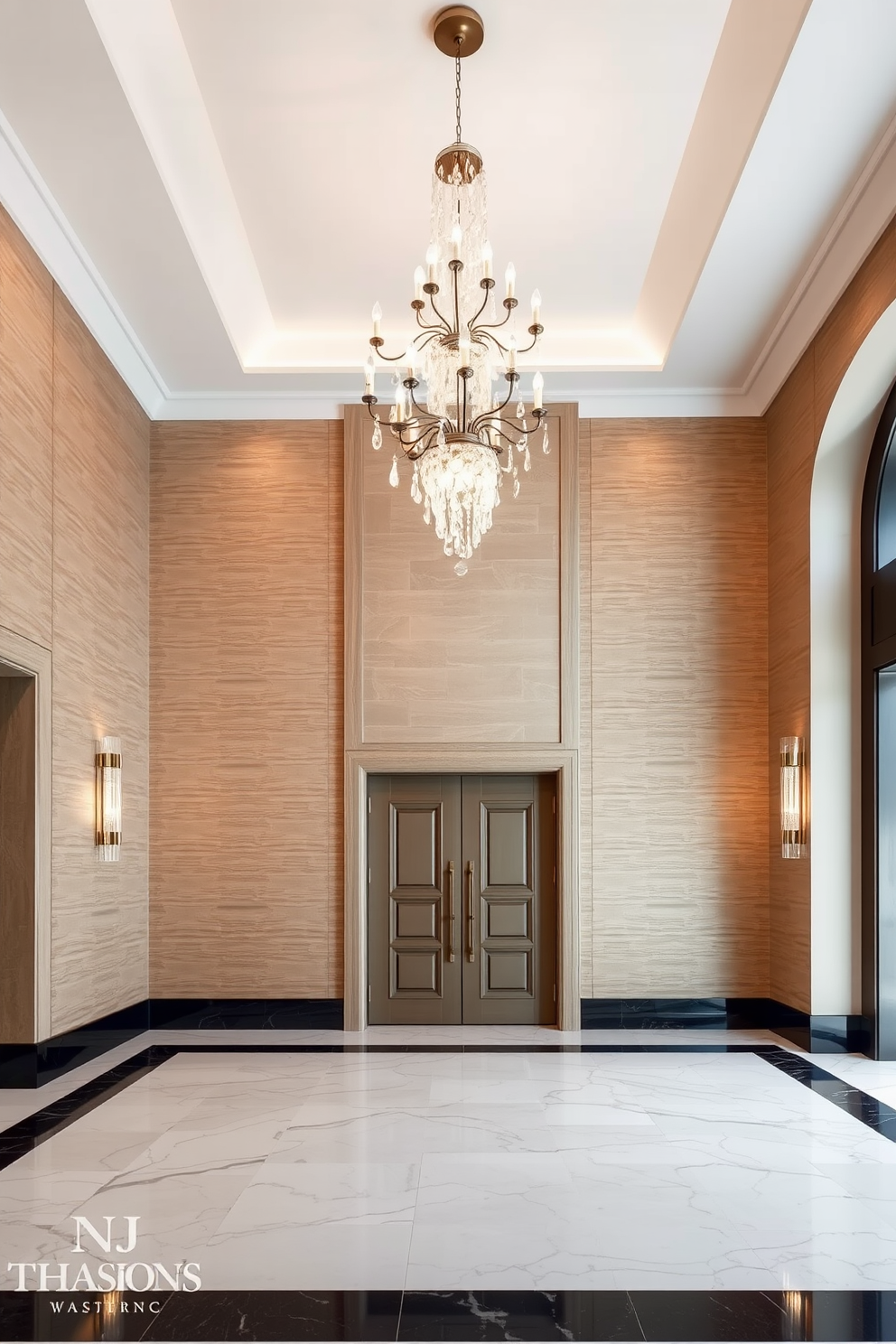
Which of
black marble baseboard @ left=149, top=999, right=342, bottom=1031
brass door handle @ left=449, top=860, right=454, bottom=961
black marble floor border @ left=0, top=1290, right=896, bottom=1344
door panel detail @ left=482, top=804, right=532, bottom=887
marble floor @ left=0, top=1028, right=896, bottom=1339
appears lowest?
black marble baseboard @ left=149, top=999, right=342, bottom=1031

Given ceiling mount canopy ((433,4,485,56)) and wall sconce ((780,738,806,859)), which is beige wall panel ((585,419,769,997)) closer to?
wall sconce ((780,738,806,859))

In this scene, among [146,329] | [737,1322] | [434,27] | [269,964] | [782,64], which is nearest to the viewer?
[737,1322]

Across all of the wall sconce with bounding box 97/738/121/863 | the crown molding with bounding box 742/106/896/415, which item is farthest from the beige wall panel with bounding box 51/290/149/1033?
the crown molding with bounding box 742/106/896/415

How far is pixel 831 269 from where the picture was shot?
21.9 ft

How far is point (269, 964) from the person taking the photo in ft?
27.2

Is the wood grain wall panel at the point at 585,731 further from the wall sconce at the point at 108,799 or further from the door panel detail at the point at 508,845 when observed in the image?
the wall sconce at the point at 108,799

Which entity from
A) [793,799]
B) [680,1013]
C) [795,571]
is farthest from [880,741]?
[680,1013]

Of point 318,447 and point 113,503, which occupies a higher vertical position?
point 318,447

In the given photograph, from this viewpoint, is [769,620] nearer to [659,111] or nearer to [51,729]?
[659,111]

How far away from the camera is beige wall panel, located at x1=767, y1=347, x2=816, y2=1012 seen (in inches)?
295

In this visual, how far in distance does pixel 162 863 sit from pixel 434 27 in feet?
19.0

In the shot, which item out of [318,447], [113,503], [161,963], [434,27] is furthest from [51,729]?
[434,27]

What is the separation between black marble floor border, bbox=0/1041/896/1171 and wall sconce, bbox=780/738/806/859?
1321mm

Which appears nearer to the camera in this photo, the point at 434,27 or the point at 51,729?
the point at 434,27
